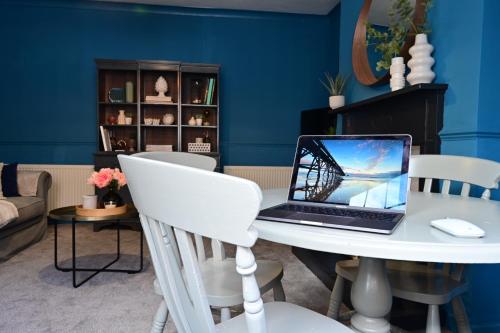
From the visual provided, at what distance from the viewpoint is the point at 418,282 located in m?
1.15

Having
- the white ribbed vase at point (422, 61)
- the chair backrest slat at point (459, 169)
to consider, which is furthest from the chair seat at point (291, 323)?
the white ribbed vase at point (422, 61)

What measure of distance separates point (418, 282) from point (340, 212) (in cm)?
50

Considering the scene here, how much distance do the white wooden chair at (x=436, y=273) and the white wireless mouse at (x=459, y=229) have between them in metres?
0.44

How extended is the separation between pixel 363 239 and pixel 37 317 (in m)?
1.87

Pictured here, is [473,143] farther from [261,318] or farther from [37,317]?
[37,317]

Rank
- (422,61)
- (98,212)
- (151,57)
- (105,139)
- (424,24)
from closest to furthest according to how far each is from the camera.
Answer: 1. (422,61)
2. (424,24)
3. (98,212)
4. (105,139)
5. (151,57)

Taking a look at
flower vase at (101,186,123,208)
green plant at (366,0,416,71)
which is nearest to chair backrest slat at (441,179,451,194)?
green plant at (366,0,416,71)

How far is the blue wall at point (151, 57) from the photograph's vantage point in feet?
13.6

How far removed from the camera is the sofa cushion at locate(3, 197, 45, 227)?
113 inches

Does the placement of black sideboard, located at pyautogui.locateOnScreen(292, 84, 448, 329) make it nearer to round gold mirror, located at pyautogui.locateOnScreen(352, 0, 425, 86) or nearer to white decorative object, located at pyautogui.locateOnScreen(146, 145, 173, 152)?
round gold mirror, located at pyautogui.locateOnScreen(352, 0, 425, 86)

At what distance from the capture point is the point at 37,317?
179cm

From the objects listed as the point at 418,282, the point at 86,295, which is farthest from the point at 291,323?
the point at 86,295

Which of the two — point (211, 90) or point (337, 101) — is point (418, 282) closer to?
point (337, 101)

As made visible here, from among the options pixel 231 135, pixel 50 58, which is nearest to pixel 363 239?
pixel 231 135
